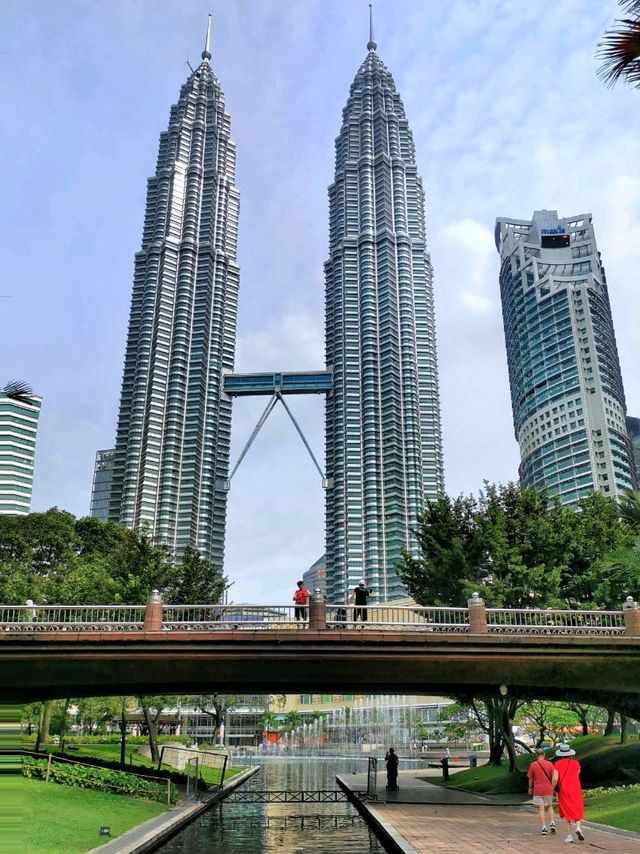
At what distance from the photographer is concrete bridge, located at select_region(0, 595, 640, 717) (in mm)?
24516

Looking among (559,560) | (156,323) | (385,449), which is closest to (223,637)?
(559,560)

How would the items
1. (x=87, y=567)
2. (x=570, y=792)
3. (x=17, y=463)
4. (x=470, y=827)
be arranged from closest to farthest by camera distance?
1. (x=570, y=792)
2. (x=470, y=827)
3. (x=87, y=567)
4. (x=17, y=463)

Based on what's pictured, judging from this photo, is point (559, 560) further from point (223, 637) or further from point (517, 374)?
point (517, 374)

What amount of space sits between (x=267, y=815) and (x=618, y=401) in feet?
550

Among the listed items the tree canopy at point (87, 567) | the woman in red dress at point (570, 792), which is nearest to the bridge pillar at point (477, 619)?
the woman in red dress at point (570, 792)

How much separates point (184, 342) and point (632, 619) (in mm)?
142627

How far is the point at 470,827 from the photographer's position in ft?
70.1

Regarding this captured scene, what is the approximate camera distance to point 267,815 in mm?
28562

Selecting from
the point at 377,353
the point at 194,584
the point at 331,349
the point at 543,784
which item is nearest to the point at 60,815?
the point at 543,784

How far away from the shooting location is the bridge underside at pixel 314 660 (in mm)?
24516

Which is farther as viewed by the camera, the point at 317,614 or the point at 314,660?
the point at 314,660

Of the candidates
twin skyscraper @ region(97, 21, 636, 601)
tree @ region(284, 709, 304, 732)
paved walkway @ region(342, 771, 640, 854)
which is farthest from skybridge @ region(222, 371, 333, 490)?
paved walkway @ region(342, 771, 640, 854)

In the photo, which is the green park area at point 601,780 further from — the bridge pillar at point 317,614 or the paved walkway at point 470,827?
the bridge pillar at point 317,614

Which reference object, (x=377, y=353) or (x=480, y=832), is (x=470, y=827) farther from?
(x=377, y=353)
